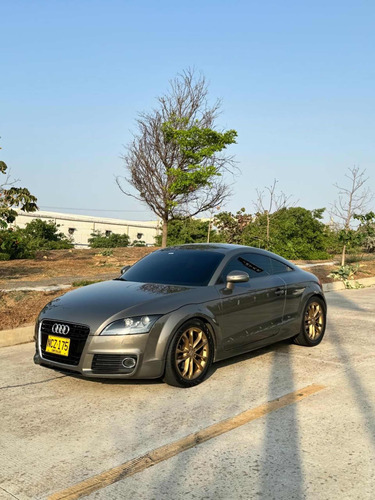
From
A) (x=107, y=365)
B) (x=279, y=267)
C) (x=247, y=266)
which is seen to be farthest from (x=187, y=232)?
(x=107, y=365)

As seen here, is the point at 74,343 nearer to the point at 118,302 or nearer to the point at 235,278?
the point at 118,302

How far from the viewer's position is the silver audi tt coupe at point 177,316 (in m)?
5.39

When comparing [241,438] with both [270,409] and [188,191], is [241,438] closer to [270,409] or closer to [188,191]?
[270,409]

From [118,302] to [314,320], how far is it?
131 inches

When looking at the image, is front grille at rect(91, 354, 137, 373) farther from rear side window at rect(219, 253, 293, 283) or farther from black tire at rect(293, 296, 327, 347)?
black tire at rect(293, 296, 327, 347)

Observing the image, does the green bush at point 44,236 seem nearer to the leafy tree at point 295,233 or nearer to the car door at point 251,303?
the leafy tree at point 295,233

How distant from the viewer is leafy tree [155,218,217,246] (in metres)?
31.0

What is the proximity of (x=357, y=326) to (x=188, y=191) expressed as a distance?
13.5 m

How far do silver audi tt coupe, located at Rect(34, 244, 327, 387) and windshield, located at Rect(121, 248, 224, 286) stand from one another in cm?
1

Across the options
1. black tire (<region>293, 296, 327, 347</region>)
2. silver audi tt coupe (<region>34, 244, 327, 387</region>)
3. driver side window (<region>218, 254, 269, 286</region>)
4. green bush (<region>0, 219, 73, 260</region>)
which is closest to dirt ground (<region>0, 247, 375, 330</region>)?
green bush (<region>0, 219, 73, 260</region>)

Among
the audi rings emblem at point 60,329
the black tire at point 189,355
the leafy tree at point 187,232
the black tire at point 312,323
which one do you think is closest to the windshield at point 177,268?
the black tire at point 189,355

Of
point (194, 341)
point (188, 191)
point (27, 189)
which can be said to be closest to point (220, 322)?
point (194, 341)

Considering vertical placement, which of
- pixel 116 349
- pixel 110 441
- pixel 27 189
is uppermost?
pixel 27 189

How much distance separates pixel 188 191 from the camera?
22.3 meters
